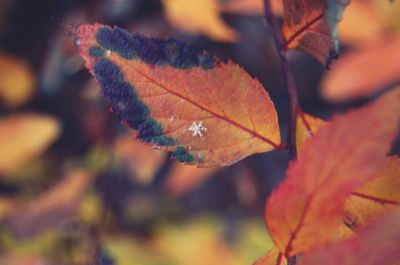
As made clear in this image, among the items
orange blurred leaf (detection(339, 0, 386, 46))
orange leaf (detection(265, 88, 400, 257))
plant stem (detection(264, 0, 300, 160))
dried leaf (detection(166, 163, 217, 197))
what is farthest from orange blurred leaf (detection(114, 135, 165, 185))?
orange leaf (detection(265, 88, 400, 257))

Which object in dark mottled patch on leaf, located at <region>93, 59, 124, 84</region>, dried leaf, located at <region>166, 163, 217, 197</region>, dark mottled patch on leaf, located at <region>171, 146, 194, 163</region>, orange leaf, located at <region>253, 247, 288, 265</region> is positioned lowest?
dried leaf, located at <region>166, 163, 217, 197</region>

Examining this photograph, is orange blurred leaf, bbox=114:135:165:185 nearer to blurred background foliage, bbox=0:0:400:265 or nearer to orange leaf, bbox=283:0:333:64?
blurred background foliage, bbox=0:0:400:265

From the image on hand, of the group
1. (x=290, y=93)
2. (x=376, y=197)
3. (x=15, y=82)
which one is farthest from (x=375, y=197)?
(x=15, y=82)

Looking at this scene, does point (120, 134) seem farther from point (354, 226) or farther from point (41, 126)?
point (354, 226)

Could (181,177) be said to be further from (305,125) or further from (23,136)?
(305,125)

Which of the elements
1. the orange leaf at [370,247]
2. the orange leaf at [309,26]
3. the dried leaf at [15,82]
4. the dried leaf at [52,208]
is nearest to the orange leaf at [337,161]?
the orange leaf at [370,247]

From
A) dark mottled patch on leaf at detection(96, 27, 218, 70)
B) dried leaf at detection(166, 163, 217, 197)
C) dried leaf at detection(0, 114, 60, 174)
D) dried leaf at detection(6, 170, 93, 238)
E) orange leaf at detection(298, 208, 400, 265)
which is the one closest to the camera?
orange leaf at detection(298, 208, 400, 265)

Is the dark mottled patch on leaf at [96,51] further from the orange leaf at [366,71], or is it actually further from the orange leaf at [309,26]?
the orange leaf at [366,71]
